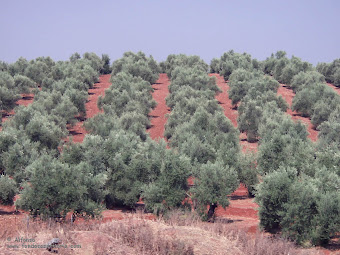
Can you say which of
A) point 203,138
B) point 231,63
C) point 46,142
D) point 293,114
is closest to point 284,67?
point 231,63

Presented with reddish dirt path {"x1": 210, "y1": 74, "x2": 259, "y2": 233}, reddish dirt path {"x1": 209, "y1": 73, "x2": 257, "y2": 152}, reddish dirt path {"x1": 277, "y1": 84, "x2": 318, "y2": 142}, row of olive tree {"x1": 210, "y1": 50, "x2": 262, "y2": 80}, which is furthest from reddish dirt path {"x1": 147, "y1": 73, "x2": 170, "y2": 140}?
reddish dirt path {"x1": 277, "y1": 84, "x2": 318, "y2": 142}

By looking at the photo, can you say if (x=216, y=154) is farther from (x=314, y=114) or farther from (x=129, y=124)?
(x=314, y=114)

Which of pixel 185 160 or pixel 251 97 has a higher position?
pixel 251 97

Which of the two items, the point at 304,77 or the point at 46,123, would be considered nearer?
the point at 46,123

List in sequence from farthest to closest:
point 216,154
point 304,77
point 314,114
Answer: point 304,77
point 314,114
point 216,154

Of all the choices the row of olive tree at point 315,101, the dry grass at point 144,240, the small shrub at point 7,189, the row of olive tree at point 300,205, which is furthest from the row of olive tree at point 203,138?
the row of olive tree at point 315,101

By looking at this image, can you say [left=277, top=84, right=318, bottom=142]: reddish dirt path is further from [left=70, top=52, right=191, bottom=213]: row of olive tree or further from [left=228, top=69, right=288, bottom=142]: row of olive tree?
[left=70, top=52, right=191, bottom=213]: row of olive tree

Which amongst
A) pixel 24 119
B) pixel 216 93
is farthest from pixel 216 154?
pixel 216 93

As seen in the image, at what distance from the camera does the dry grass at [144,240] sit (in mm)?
15117

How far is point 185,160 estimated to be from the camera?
30.0 m

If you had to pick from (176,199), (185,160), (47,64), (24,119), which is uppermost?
(47,64)

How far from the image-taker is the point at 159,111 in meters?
66.1

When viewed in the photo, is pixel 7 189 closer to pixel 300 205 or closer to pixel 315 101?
pixel 300 205

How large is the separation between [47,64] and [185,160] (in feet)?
215
